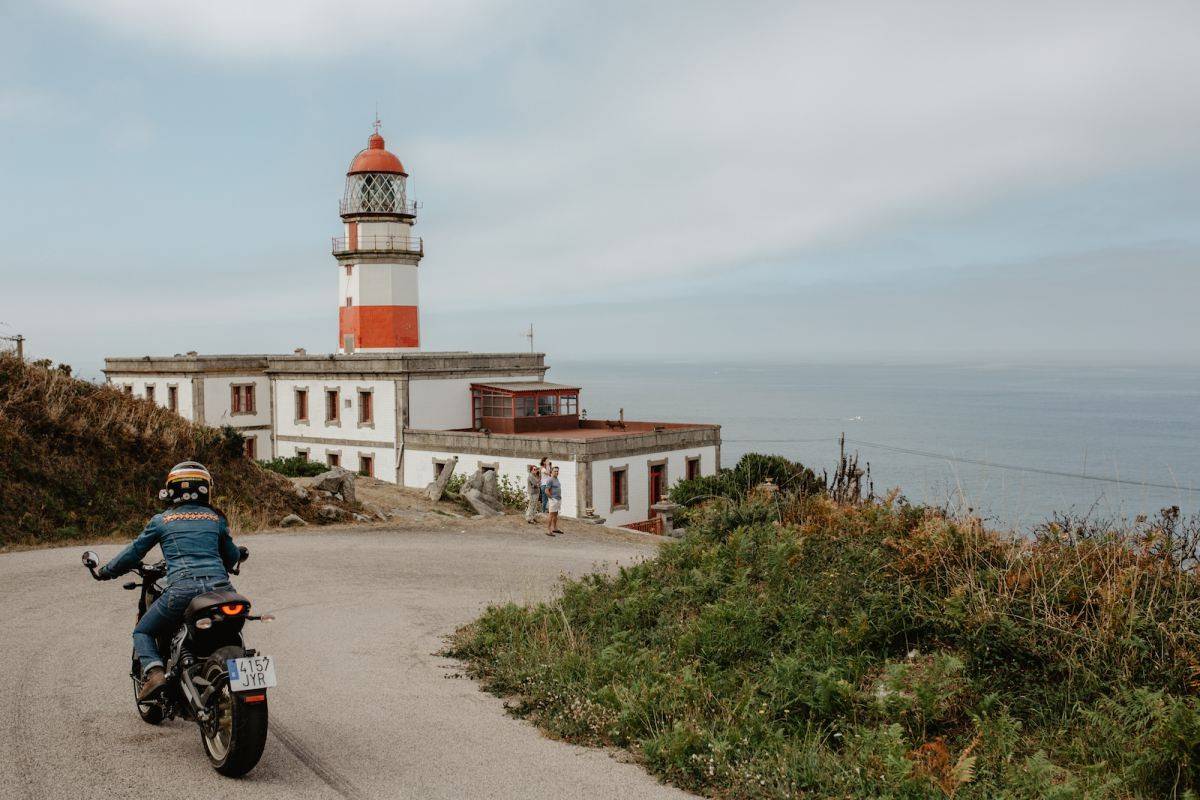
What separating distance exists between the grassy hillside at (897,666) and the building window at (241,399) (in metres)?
38.6

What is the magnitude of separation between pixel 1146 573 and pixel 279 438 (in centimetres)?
4180

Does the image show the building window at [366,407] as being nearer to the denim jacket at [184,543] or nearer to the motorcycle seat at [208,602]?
the denim jacket at [184,543]

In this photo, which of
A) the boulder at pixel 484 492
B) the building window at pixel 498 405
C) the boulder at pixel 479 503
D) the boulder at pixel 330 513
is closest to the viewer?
the boulder at pixel 330 513

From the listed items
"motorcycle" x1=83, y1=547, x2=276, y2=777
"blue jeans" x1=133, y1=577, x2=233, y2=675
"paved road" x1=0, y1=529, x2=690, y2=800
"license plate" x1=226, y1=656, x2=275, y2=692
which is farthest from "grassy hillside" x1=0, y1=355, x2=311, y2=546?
"license plate" x1=226, y1=656, x2=275, y2=692

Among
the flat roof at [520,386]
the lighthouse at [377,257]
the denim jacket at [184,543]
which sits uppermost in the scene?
the lighthouse at [377,257]

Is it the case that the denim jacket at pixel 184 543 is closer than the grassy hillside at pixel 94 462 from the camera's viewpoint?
Yes

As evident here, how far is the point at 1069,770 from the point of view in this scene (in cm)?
557

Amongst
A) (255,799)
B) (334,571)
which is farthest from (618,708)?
(334,571)

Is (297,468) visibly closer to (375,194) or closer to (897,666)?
(375,194)

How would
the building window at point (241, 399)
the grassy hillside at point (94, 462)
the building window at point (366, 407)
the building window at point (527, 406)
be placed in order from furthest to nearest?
the building window at point (241, 399) < the building window at point (366, 407) < the building window at point (527, 406) < the grassy hillside at point (94, 462)

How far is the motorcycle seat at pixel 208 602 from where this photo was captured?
5426mm

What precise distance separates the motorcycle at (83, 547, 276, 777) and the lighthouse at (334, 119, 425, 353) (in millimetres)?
38873

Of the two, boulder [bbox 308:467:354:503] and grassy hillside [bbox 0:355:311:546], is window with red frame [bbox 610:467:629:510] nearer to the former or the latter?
boulder [bbox 308:467:354:503]

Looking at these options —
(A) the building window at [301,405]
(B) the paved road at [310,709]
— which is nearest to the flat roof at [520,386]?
(A) the building window at [301,405]
